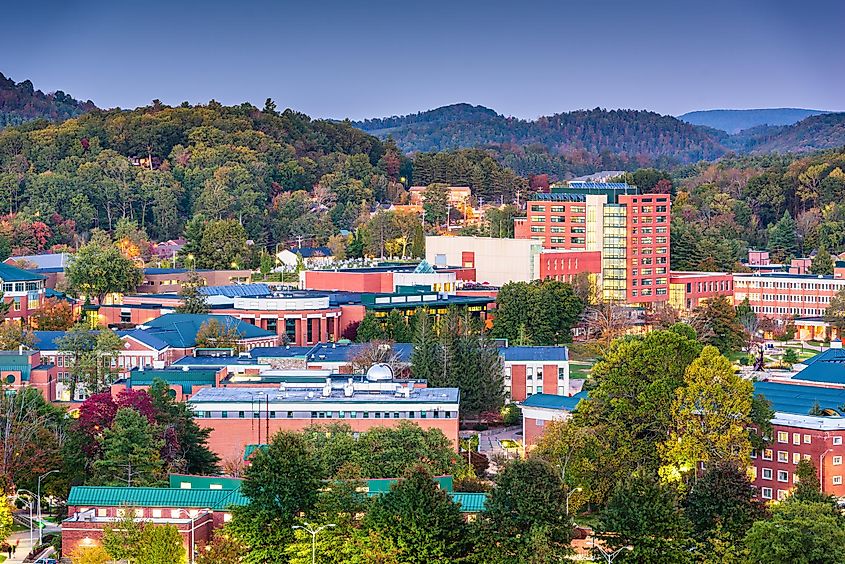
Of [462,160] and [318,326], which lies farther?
[462,160]

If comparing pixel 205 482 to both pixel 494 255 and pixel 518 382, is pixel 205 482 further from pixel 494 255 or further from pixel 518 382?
pixel 494 255

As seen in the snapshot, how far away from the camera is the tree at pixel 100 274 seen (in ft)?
208

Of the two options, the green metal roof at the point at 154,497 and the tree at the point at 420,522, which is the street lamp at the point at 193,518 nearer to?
the green metal roof at the point at 154,497

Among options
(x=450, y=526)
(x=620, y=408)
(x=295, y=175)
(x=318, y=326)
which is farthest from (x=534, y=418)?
(x=295, y=175)

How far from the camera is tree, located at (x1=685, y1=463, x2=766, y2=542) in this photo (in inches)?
1123

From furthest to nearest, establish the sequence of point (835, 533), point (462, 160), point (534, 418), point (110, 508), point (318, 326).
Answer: point (462, 160), point (318, 326), point (534, 418), point (110, 508), point (835, 533)

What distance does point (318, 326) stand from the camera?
5741 centimetres

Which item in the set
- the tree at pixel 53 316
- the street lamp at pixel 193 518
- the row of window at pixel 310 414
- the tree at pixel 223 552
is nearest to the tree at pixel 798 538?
the tree at pixel 223 552

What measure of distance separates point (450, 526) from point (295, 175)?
237 ft

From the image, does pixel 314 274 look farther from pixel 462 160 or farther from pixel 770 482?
pixel 462 160

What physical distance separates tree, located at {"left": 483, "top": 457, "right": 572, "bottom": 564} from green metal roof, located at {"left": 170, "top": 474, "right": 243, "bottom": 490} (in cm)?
585

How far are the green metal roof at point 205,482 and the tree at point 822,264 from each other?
160 feet

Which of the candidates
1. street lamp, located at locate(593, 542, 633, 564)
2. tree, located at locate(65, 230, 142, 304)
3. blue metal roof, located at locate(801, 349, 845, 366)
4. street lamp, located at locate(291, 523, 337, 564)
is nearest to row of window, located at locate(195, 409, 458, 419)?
street lamp, located at locate(291, 523, 337, 564)

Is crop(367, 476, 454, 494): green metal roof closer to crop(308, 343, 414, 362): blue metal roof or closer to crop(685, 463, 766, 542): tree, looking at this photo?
crop(685, 463, 766, 542): tree
